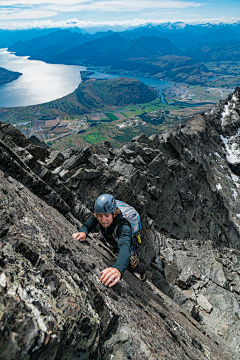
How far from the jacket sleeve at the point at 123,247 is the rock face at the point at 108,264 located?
39.3 inches

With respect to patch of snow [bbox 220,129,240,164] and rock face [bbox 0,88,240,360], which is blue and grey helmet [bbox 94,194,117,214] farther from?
patch of snow [bbox 220,129,240,164]

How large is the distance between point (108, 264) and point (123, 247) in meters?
2.55

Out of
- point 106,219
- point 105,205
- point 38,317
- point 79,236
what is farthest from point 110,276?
point 38,317

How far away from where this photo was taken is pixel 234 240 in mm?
55375

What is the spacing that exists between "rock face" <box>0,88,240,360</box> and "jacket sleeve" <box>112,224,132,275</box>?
1.00 metres

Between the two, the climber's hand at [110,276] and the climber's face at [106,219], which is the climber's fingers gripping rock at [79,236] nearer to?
the climber's face at [106,219]

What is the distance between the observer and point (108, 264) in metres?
9.78

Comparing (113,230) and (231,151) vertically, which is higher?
(231,151)

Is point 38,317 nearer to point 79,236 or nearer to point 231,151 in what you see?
point 79,236

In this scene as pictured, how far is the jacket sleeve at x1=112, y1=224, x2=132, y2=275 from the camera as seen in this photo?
7.19 meters

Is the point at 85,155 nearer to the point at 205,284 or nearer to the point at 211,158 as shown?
the point at 205,284

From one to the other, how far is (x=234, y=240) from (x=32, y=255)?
62.5m

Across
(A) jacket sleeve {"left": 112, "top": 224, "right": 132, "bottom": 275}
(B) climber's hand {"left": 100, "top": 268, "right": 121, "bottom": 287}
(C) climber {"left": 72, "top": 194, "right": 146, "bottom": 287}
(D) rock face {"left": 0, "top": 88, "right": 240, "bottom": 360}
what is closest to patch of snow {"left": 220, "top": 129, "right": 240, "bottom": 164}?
(D) rock face {"left": 0, "top": 88, "right": 240, "bottom": 360}

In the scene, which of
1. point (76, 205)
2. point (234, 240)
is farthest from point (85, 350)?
point (234, 240)
